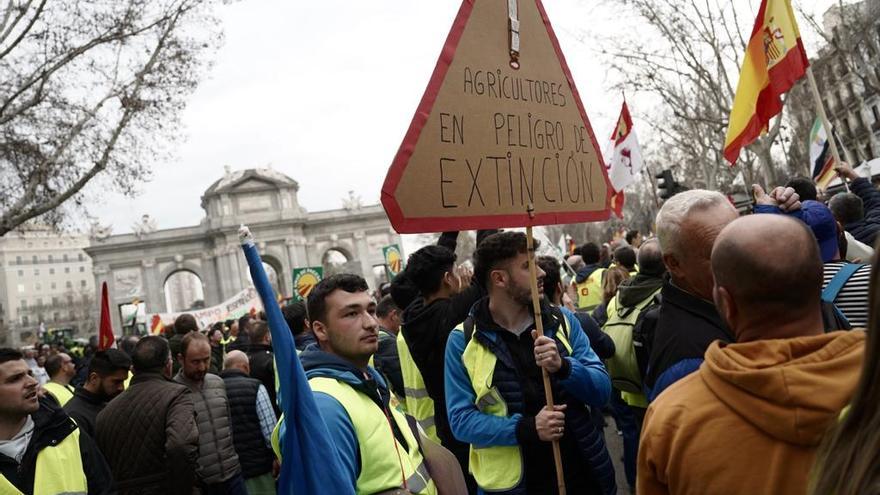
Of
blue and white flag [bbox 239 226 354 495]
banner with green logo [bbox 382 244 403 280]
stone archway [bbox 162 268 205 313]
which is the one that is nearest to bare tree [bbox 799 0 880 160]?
banner with green logo [bbox 382 244 403 280]

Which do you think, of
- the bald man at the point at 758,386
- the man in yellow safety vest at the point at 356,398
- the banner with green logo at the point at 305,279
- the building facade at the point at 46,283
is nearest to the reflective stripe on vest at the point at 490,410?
the man in yellow safety vest at the point at 356,398

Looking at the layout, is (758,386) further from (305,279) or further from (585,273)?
(305,279)

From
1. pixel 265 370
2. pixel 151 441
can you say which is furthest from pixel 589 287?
pixel 151 441

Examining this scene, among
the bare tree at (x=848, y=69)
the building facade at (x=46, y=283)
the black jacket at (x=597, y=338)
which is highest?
the building facade at (x=46, y=283)

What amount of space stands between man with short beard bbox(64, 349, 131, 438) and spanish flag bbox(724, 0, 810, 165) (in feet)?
17.0

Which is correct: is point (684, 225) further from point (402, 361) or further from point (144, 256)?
point (144, 256)

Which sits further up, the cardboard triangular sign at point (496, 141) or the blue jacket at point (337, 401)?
the cardboard triangular sign at point (496, 141)

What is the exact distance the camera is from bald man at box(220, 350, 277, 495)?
19.0 ft

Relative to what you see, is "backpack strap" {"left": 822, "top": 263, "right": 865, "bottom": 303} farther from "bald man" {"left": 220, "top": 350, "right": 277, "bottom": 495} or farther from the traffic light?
the traffic light

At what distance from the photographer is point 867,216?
541cm

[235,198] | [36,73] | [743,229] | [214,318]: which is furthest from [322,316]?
[235,198]

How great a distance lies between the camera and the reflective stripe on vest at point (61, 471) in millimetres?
3600

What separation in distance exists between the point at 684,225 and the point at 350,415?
138 cm

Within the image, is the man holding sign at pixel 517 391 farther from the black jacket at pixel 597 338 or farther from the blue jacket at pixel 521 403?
the black jacket at pixel 597 338
